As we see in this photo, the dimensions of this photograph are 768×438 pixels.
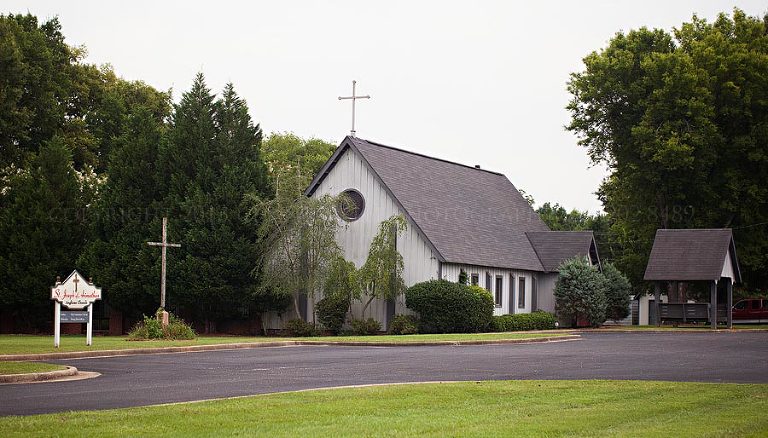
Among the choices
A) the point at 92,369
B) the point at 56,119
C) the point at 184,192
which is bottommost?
the point at 92,369

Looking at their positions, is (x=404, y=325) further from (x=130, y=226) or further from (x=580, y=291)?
(x=130, y=226)

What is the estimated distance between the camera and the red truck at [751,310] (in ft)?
208

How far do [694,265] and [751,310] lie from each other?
52.9 ft

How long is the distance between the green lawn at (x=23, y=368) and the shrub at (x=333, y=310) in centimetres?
2343

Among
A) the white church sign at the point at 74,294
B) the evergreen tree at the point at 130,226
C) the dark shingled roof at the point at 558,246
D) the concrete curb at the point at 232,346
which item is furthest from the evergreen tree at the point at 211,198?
the dark shingled roof at the point at 558,246

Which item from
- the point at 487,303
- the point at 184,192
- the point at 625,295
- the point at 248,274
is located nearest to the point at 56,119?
the point at 184,192

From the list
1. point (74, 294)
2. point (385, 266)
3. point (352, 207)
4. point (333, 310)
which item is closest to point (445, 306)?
Result: point (385, 266)

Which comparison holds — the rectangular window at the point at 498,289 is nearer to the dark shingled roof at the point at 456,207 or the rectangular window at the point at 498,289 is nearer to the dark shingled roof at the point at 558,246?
the dark shingled roof at the point at 456,207

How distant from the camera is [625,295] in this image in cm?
5622

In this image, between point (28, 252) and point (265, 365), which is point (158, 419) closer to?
point (265, 365)

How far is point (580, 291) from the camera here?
2012 inches

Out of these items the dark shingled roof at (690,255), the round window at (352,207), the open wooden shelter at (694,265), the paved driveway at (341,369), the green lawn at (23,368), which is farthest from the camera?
the dark shingled roof at (690,255)

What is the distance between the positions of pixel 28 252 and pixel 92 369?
2519 cm

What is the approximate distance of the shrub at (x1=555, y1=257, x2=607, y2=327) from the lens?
51.2m
